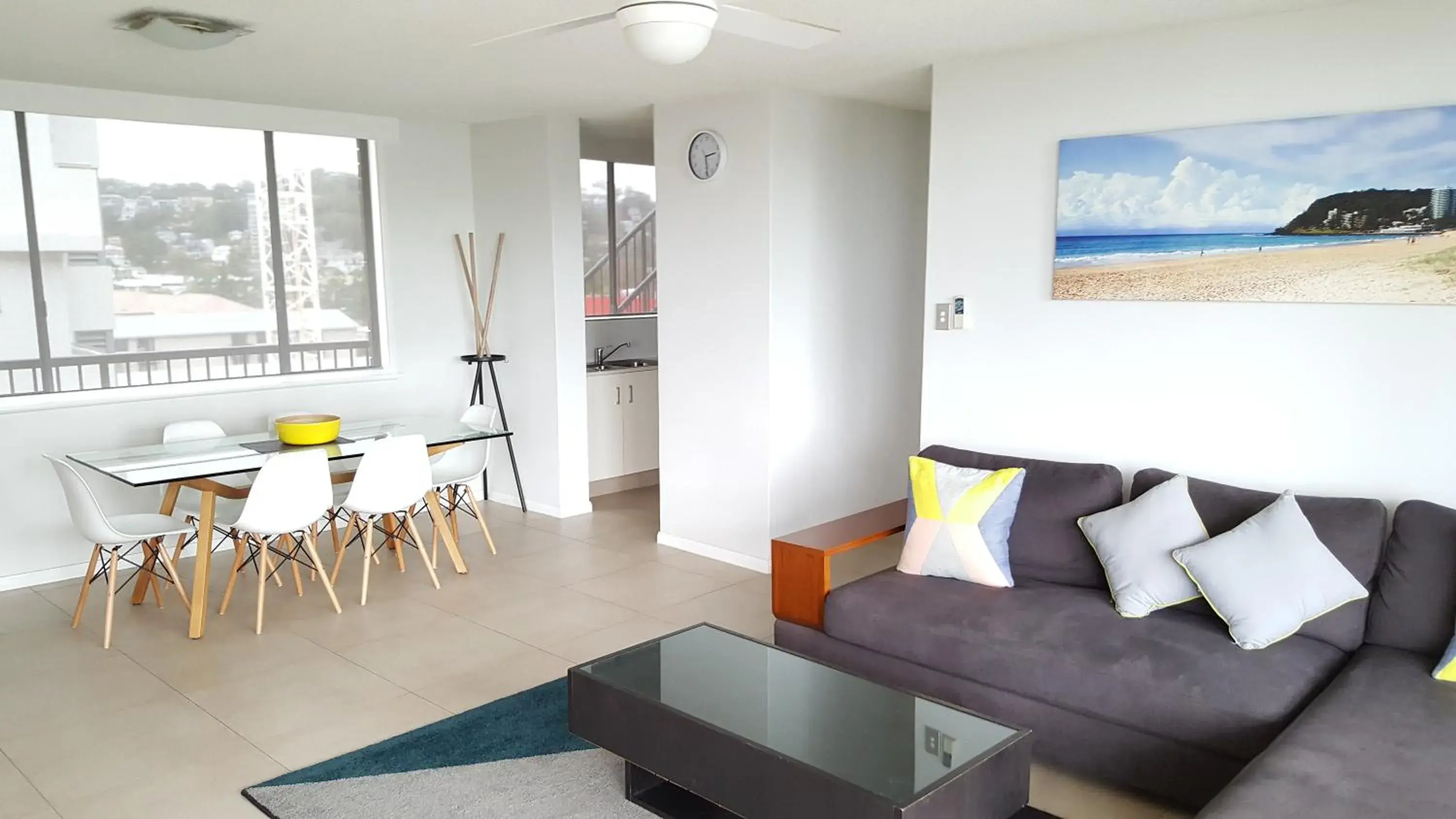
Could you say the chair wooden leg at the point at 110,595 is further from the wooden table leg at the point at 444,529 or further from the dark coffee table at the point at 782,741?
the dark coffee table at the point at 782,741

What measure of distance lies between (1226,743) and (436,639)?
9.57ft

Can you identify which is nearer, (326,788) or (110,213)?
(326,788)

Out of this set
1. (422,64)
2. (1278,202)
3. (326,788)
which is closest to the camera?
(326,788)

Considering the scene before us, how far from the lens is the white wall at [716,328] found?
4.86 meters

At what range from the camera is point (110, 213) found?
5.14 metres

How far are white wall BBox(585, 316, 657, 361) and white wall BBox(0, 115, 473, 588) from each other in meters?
1.00

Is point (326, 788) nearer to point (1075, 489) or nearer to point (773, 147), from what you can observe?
point (1075, 489)

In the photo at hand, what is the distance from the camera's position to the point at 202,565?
4191 mm

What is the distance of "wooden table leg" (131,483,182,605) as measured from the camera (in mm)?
4496

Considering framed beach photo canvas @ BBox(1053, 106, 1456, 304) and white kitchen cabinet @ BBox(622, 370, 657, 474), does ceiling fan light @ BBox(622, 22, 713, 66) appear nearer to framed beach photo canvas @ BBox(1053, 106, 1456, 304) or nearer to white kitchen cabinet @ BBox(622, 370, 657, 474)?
framed beach photo canvas @ BBox(1053, 106, 1456, 304)

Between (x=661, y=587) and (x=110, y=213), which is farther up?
(x=110, y=213)

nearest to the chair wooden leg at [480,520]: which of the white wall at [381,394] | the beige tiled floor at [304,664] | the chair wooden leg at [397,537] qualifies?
the beige tiled floor at [304,664]

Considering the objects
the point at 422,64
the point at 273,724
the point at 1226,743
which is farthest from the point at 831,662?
the point at 422,64

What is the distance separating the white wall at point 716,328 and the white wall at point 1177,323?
0.94 metres
